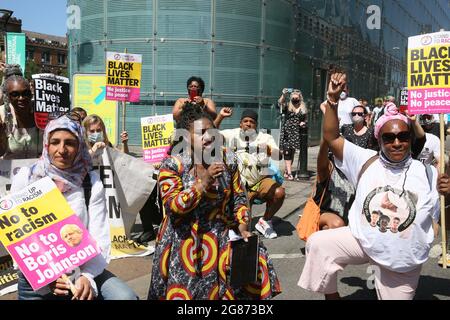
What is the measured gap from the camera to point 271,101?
1648cm

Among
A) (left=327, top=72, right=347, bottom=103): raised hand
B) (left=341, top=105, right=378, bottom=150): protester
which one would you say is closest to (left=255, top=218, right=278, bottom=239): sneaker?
(left=341, top=105, right=378, bottom=150): protester

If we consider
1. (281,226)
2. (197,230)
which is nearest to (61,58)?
(281,226)

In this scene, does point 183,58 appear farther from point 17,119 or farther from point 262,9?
point 17,119

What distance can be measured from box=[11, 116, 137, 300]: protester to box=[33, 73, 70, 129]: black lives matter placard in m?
1.90

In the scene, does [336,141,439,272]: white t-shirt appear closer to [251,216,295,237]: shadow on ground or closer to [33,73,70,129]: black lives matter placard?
[33,73,70,129]: black lives matter placard

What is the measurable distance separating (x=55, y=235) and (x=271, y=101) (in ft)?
46.9

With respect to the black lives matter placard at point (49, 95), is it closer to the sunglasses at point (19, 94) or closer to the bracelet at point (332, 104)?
the sunglasses at point (19, 94)

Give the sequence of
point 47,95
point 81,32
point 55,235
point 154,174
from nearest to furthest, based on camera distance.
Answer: point 55,235, point 47,95, point 154,174, point 81,32

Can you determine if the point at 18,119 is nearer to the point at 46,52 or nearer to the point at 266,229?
the point at 266,229

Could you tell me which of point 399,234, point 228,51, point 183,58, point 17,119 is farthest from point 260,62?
point 399,234

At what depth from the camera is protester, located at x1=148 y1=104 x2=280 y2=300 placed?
3170 mm

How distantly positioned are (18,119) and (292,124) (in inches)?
300

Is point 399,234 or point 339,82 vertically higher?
point 339,82

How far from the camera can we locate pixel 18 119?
4371 millimetres
